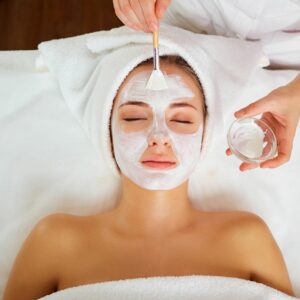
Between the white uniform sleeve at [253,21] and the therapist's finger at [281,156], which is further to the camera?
the white uniform sleeve at [253,21]

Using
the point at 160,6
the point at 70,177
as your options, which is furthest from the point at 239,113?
the point at 70,177

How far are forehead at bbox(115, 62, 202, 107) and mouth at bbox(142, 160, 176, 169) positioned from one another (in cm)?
15

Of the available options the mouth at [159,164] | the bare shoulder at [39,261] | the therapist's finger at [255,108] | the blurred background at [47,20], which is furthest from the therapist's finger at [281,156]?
the blurred background at [47,20]

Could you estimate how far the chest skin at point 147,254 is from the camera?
A: 1.19 m

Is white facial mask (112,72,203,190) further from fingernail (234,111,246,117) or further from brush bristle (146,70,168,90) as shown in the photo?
fingernail (234,111,246,117)

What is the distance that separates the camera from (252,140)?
1.20 m

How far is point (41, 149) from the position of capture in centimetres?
143

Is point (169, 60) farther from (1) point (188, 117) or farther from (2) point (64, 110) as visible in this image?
(2) point (64, 110)

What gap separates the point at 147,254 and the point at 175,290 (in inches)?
5.1

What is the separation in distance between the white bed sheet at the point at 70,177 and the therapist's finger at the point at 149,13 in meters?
0.40

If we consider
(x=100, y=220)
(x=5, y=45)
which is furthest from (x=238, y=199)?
(x=5, y=45)

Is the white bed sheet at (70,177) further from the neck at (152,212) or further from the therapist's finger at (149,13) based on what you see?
the therapist's finger at (149,13)

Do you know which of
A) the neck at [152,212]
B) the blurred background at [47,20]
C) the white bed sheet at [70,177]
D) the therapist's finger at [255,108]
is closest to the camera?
the therapist's finger at [255,108]

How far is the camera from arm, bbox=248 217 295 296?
120 cm
